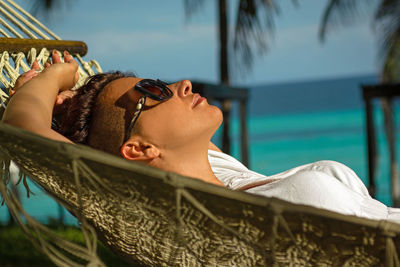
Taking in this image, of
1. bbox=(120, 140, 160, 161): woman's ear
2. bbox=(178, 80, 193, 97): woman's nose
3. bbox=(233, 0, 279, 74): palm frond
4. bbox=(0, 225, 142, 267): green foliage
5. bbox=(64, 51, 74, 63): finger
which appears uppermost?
bbox=(233, 0, 279, 74): palm frond

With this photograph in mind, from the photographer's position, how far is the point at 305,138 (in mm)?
29703

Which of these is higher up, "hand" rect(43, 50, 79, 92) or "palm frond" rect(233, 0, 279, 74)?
"palm frond" rect(233, 0, 279, 74)

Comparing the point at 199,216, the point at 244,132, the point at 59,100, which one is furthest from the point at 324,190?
the point at 244,132

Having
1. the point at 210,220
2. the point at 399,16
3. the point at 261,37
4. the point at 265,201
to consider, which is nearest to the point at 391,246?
the point at 265,201

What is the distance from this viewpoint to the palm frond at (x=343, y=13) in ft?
29.2

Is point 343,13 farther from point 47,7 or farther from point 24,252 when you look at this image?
point 24,252

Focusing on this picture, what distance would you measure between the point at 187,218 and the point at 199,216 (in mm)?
36

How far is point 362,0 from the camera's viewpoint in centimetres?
889

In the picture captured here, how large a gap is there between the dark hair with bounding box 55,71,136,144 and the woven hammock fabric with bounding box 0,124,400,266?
0.31m

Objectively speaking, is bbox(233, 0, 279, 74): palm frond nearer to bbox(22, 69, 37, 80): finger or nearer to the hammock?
bbox(22, 69, 37, 80): finger

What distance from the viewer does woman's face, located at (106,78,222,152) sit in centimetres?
175

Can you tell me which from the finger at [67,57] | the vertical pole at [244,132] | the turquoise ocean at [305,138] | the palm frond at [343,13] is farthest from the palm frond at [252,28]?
the finger at [67,57]

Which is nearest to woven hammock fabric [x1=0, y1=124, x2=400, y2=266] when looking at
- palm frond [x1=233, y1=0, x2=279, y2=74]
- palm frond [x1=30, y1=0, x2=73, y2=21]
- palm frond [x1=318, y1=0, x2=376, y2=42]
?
palm frond [x1=233, y1=0, x2=279, y2=74]

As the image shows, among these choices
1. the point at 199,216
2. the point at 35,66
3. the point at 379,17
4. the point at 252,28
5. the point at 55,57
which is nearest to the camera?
the point at 199,216
